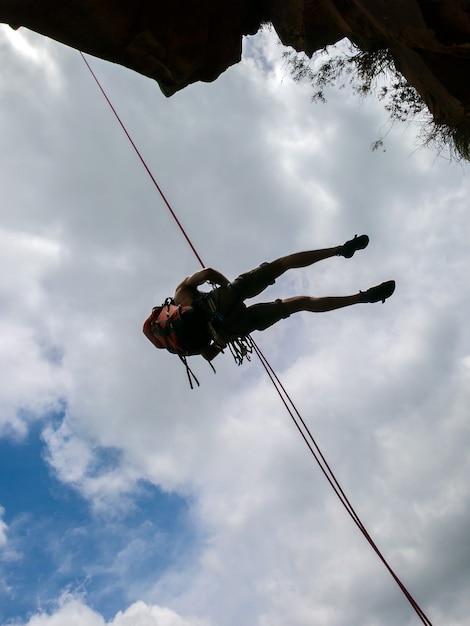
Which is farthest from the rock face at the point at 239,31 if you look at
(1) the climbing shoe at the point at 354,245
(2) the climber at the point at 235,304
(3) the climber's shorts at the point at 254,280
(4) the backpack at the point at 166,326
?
(4) the backpack at the point at 166,326

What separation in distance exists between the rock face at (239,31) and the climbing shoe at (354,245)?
4.67 ft

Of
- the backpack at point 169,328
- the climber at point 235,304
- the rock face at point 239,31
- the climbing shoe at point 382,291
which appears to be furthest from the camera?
the backpack at point 169,328

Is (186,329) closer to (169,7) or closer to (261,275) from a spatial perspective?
(261,275)

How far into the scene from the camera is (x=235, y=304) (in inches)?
200

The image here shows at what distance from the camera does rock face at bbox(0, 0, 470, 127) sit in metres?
4.17

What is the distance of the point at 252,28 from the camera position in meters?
5.96

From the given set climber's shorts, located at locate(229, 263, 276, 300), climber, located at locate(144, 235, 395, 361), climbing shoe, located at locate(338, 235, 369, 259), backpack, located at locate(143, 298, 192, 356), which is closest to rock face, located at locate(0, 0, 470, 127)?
climbing shoe, located at locate(338, 235, 369, 259)

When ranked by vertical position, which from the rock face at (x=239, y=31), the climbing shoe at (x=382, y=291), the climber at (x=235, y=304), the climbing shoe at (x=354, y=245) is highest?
the rock face at (x=239, y=31)

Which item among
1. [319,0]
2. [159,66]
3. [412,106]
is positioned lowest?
[412,106]

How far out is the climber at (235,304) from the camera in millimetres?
4953

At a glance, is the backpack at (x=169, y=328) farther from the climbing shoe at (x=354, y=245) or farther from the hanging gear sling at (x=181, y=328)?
the climbing shoe at (x=354, y=245)

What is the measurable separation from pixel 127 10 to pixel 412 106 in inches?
131

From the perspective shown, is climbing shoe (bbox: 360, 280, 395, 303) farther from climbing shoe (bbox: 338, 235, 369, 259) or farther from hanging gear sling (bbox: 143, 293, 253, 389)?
hanging gear sling (bbox: 143, 293, 253, 389)

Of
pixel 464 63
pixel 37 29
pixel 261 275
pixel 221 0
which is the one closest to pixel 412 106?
pixel 464 63
